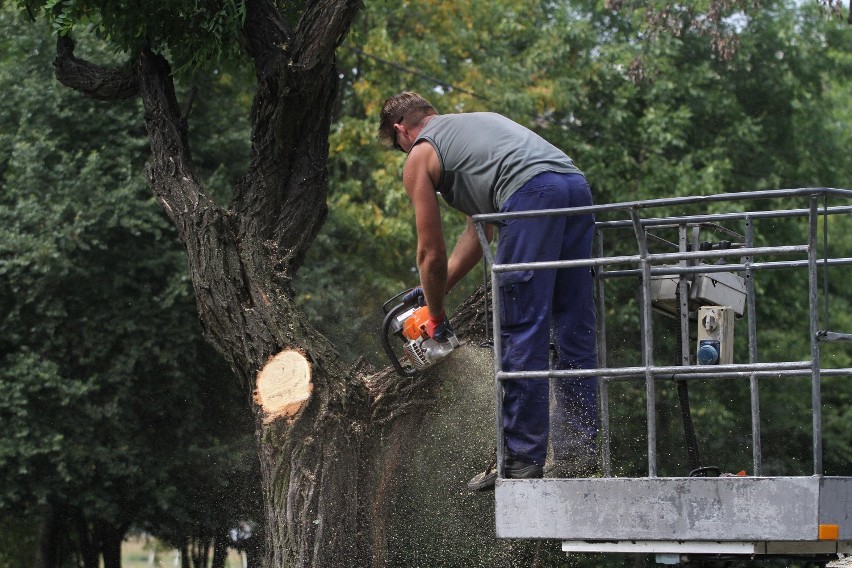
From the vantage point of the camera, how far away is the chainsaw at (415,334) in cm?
596

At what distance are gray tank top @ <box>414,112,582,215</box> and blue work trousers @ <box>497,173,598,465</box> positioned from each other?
73mm

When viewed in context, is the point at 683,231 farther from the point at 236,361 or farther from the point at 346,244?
the point at 346,244

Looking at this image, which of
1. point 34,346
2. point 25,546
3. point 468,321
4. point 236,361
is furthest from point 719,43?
point 25,546

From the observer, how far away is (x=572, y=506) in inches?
170

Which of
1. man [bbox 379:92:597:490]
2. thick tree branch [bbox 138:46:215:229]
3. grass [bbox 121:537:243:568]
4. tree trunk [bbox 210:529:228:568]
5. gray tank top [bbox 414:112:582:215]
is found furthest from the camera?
grass [bbox 121:537:243:568]

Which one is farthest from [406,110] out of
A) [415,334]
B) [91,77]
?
[91,77]

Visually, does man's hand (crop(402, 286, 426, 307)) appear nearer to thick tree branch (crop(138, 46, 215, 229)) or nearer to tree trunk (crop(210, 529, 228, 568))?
thick tree branch (crop(138, 46, 215, 229))

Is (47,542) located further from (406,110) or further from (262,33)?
(406,110)

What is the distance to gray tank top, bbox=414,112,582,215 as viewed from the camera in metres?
5.23

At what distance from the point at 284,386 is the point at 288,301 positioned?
59 cm

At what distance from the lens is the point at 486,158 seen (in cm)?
528

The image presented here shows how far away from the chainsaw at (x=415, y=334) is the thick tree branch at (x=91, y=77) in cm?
298

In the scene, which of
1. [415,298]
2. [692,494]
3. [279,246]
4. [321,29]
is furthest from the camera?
[279,246]

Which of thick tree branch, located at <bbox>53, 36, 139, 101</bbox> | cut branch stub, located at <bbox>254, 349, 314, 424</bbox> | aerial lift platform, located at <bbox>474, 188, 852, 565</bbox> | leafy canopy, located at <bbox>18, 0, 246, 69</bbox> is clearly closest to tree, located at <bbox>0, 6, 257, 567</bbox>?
thick tree branch, located at <bbox>53, 36, 139, 101</bbox>
